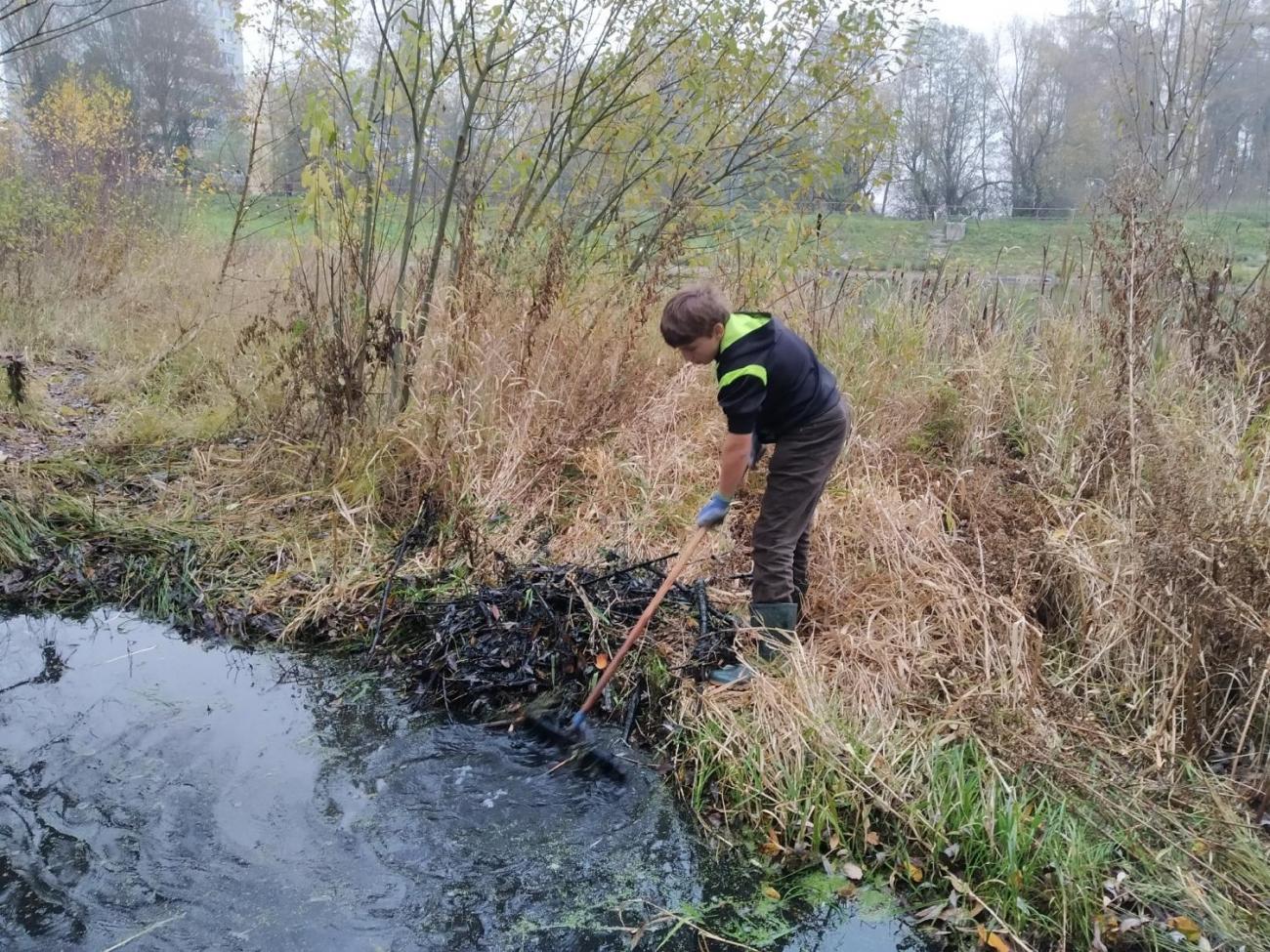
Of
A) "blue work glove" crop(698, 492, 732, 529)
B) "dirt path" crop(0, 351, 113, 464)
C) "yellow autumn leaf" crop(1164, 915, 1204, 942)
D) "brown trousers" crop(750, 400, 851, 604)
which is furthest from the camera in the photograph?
"dirt path" crop(0, 351, 113, 464)

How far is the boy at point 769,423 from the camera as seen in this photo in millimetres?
3240

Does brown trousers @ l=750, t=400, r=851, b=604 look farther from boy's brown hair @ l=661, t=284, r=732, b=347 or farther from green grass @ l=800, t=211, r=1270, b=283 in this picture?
green grass @ l=800, t=211, r=1270, b=283

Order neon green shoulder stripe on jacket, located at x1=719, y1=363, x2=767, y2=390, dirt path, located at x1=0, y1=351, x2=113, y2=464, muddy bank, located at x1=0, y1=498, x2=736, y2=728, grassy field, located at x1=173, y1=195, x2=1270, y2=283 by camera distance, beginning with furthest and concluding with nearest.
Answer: grassy field, located at x1=173, y1=195, x2=1270, y2=283 → dirt path, located at x1=0, y1=351, x2=113, y2=464 → muddy bank, located at x1=0, y1=498, x2=736, y2=728 → neon green shoulder stripe on jacket, located at x1=719, y1=363, x2=767, y2=390

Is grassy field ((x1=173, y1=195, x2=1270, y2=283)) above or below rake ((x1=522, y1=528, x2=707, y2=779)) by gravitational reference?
above

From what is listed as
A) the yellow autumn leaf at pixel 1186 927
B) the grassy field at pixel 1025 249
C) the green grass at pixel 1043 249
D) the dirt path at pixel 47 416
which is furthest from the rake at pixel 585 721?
the dirt path at pixel 47 416

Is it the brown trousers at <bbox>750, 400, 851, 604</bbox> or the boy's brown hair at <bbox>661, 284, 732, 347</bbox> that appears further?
the brown trousers at <bbox>750, 400, 851, 604</bbox>

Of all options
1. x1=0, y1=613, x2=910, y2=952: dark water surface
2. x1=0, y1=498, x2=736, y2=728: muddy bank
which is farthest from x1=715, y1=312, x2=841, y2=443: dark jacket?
x1=0, y1=613, x2=910, y2=952: dark water surface

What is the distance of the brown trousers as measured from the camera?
352 centimetres

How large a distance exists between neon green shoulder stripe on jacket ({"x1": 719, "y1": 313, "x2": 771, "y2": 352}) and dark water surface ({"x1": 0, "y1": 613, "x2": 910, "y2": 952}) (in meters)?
1.65

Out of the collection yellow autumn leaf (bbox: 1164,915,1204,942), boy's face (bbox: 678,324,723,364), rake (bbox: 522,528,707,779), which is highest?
boy's face (bbox: 678,324,723,364)

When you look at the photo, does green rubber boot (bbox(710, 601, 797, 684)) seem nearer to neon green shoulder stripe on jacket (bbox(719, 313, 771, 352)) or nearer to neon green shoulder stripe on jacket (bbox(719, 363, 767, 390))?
neon green shoulder stripe on jacket (bbox(719, 363, 767, 390))

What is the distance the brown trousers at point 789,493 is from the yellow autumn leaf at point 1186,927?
1662mm

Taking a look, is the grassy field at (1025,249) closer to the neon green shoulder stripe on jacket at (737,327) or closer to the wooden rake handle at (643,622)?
the neon green shoulder stripe on jacket at (737,327)

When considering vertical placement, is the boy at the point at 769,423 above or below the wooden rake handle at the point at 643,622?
above
